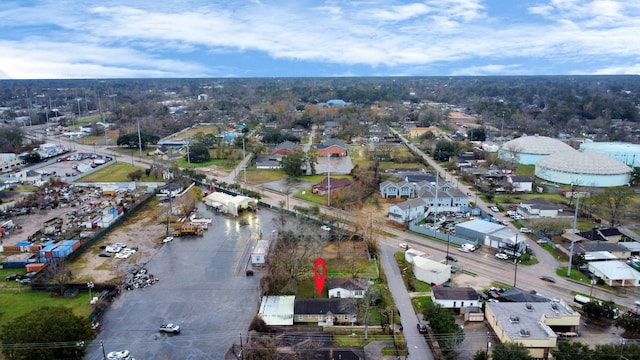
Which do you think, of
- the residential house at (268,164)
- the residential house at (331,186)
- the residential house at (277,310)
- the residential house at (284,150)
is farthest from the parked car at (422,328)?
the residential house at (284,150)

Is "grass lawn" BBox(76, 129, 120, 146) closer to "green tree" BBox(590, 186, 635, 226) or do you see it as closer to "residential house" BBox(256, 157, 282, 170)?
"residential house" BBox(256, 157, 282, 170)

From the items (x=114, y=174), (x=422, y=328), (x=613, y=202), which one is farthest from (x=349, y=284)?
(x=114, y=174)

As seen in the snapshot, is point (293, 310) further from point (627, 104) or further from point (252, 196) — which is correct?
point (627, 104)

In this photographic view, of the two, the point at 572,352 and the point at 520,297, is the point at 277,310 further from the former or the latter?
the point at 572,352

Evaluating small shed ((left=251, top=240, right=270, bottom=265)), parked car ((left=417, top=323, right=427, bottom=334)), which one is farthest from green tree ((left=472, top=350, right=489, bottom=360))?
small shed ((left=251, top=240, right=270, bottom=265))

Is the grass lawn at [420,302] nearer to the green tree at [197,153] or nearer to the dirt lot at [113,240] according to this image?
the dirt lot at [113,240]
